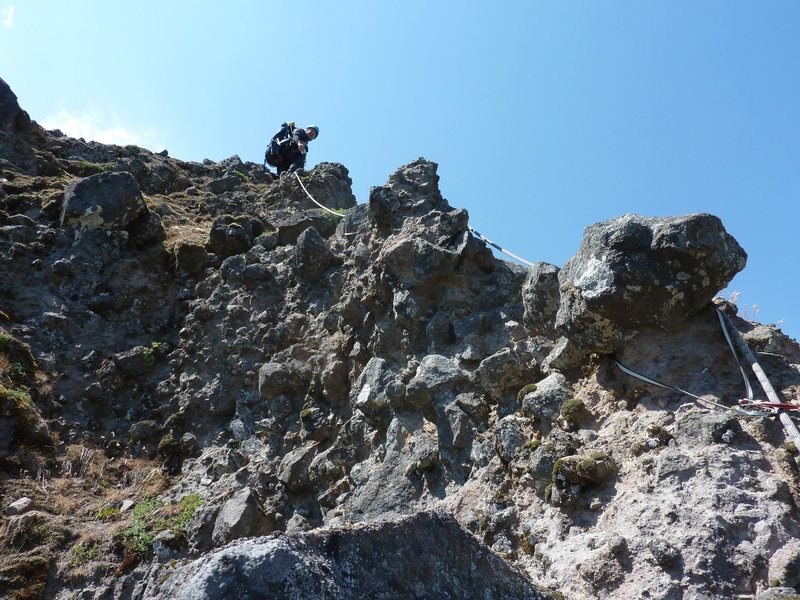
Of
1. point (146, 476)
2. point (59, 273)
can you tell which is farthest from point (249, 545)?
point (59, 273)

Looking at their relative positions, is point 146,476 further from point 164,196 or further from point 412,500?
point 164,196

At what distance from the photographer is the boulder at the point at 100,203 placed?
51.3 ft

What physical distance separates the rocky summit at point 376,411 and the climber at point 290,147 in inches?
287

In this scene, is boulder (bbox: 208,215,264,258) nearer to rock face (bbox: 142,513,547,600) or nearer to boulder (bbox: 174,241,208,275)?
boulder (bbox: 174,241,208,275)

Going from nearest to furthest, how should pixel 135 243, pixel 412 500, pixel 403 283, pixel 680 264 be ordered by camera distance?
pixel 680 264, pixel 412 500, pixel 403 283, pixel 135 243

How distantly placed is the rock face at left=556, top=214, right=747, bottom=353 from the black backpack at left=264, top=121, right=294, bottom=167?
20116 millimetres

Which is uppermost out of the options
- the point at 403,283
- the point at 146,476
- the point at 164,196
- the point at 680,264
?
the point at 164,196

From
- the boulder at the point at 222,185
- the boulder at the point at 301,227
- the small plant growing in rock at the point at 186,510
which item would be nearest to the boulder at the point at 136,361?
the small plant growing in rock at the point at 186,510

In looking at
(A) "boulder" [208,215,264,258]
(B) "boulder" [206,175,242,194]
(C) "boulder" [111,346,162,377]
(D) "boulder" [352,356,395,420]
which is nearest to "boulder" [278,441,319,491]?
(D) "boulder" [352,356,395,420]

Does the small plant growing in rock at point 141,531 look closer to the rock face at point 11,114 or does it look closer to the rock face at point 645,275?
the rock face at point 645,275

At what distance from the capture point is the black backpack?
963 inches

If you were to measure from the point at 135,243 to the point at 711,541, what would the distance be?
601 inches

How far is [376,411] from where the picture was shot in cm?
870

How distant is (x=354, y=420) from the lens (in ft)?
29.4
